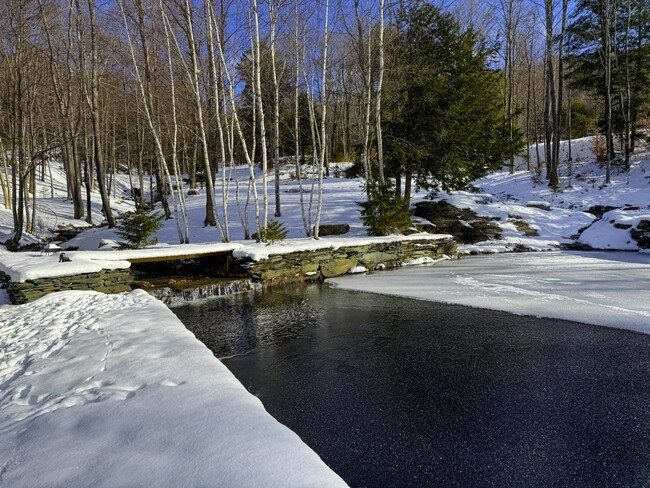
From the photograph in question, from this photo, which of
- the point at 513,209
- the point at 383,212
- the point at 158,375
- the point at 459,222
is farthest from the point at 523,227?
the point at 158,375

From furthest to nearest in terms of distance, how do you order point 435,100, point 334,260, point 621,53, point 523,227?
point 621,53, point 523,227, point 435,100, point 334,260

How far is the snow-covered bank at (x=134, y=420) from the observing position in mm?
1779

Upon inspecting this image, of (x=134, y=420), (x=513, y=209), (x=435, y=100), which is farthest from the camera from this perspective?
Answer: (x=513, y=209)

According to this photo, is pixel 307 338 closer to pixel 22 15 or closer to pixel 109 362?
pixel 109 362

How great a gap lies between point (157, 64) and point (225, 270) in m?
7.38

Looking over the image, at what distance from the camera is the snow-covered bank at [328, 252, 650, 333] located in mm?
5621

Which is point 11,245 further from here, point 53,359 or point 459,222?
point 459,222

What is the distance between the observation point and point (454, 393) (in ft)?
11.2

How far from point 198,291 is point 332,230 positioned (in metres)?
7.01

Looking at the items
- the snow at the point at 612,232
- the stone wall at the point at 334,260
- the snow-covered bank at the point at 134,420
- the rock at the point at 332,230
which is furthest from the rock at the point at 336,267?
the snow at the point at 612,232

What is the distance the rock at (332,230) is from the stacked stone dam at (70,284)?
7.79 meters

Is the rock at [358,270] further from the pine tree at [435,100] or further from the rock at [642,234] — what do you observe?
the rock at [642,234]

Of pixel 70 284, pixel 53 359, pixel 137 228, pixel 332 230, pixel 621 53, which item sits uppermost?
pixel 621 53

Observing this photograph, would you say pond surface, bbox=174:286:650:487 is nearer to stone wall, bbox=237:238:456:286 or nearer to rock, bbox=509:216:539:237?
stone wall, bbox=237:238:456:286
